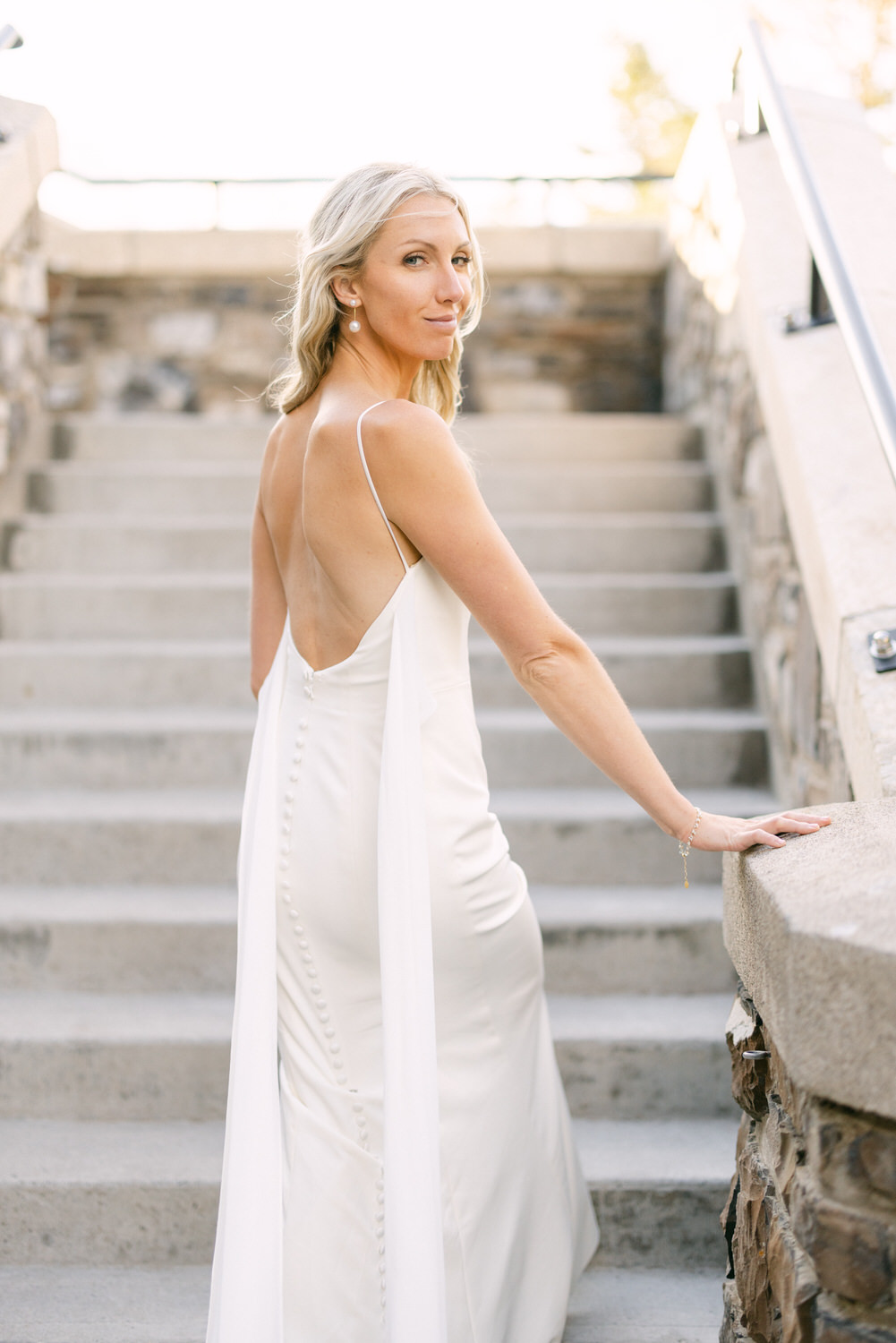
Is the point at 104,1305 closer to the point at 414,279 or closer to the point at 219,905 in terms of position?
the point at 219,905

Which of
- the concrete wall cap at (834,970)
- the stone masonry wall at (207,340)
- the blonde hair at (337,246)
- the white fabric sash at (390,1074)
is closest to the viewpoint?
the concrete wall cap at (834,970)

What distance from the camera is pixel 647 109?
19.2m

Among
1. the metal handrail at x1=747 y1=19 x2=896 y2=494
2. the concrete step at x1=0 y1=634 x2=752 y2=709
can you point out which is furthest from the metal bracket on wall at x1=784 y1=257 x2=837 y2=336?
the concrete step at x1=0 y1=634 x2=752 y2=709

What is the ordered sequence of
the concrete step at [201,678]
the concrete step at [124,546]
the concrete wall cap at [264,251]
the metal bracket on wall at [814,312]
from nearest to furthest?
the metal bracket on wall at [814,312] < the concrete step at [201,678] < the concrete step at [124,546] < the concrete wall cap at [264,251]

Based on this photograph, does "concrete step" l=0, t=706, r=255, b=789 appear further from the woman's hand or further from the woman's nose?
the woman's hand

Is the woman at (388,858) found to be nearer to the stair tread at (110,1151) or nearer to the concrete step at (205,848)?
the stair tread at (110,1151)

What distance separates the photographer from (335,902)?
5.82 ft

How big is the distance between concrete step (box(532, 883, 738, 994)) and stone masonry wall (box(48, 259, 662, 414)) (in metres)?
3.70

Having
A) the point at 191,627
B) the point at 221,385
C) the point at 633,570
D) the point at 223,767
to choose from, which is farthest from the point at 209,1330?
the point at 221,385

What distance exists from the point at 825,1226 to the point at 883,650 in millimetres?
1268

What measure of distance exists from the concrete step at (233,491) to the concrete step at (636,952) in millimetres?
2158

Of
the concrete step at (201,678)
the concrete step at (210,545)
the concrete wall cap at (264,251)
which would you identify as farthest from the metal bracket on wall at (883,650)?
the concrete wall cap at (264,251)

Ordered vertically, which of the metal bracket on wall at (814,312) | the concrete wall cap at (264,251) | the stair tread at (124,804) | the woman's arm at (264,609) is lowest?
the stair tread at (124,804)

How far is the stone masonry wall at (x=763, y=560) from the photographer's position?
2.90 metres
